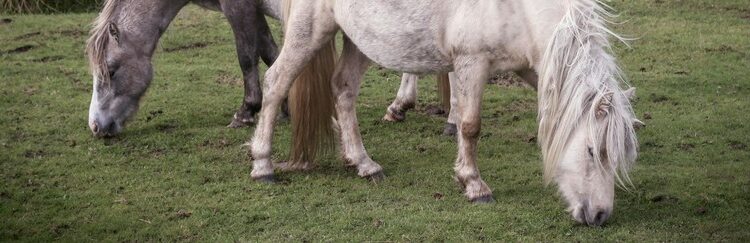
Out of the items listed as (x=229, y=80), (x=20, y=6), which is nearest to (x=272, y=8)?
(x=229, y=80)

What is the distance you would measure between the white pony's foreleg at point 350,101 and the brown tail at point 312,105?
94 millimetres

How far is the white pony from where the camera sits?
228 inches

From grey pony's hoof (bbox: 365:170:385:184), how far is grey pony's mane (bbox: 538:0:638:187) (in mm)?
1480

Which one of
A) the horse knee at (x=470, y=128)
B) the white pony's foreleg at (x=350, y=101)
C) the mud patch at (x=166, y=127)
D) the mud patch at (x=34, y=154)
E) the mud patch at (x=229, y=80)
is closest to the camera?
the horse knee at (x=470, y=128)

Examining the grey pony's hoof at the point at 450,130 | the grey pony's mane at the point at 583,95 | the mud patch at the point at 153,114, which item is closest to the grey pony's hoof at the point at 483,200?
the grey pony's mane at the point at 583,95

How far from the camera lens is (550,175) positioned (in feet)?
19.7

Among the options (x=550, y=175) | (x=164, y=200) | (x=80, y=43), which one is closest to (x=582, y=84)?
(x=550, y=175)

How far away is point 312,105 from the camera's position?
736 centimetres

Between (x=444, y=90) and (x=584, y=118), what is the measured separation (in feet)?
9.61

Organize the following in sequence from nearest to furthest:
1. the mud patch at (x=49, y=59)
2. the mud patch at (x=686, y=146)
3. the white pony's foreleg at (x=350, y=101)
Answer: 1. the white pony's foreleg at (x=350, y=101)
2. the mud patch at (x=686, y=146)
3. the mud patch at (x=49, y=59)

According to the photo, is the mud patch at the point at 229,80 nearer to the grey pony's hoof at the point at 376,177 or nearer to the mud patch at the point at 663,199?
the grey pony's hoof at the point at 376,177

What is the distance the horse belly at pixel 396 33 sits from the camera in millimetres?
6496

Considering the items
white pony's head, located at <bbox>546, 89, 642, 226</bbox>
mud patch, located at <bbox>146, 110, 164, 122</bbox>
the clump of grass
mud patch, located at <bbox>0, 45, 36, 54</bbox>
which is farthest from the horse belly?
the clump of grass

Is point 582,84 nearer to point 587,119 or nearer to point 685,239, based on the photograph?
point 587,119
